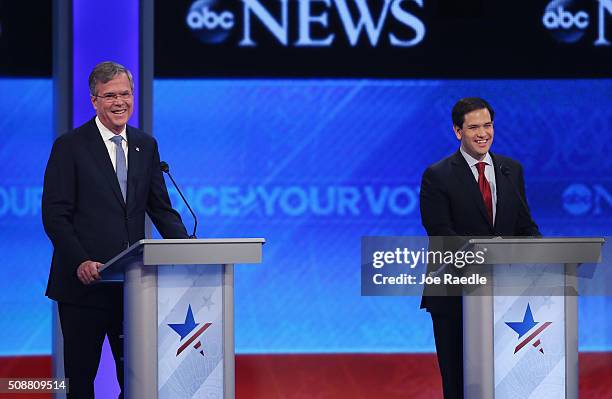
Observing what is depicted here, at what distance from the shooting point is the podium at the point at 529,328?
3.09m

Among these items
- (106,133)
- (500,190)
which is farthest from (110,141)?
(500,190)

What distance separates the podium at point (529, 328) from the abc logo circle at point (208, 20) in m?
2.44

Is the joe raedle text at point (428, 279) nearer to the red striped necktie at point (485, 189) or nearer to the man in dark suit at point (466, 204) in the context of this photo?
the man in dark suit at point (466, 204)

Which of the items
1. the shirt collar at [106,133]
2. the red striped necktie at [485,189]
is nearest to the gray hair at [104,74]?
the shirt collar at [106,133]

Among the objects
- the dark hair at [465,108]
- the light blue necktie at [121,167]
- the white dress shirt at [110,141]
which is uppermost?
the dark hair at [465,108]

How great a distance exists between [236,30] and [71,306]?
2.21 meters

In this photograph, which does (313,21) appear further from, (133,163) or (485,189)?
(133,163)

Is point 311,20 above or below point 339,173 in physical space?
above

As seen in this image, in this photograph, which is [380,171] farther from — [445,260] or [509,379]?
[509,379]

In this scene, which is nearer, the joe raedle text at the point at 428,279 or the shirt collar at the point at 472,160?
the joe raedle text at the point at 428,279

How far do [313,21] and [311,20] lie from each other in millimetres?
11

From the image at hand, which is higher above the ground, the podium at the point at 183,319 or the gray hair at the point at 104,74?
the gray hair at the point at 104,74

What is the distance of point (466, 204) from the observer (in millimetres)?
3602

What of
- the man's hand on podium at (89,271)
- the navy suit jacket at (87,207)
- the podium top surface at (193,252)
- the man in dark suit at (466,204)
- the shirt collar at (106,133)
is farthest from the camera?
the man in dark suit at (466,204)
